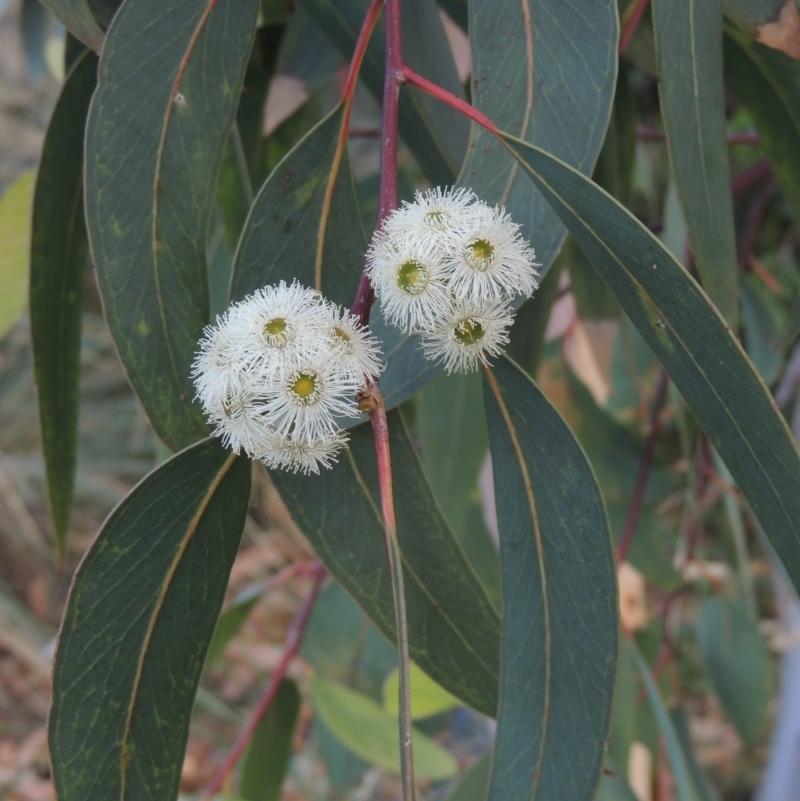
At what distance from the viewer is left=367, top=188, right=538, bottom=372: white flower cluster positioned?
0.44 meters

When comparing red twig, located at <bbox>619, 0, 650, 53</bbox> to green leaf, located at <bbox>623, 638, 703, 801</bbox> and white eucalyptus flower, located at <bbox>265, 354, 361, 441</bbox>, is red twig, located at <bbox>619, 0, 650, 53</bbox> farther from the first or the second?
green leaf, located at <bbox>623, 638, 703, 801</bbox>

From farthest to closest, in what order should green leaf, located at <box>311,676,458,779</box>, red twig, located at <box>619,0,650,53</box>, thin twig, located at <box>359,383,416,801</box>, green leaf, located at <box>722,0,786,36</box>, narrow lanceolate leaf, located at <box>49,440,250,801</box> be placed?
green leaf, located at <box>311,676,458,779</box> → red twig, located at <box>619,0,650,53</box> → green leaf, located at <box>722,0,786,36</box> → narrow lanceolate leaf, located at <box>49,440,250,801</box> → thin twig, located at <box>359,383,416,801</box>

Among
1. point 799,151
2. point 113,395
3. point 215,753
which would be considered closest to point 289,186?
point 799,151

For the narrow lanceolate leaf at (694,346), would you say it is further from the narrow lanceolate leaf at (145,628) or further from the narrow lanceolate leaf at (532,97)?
the narrow lanceolate leaf at (145,628)

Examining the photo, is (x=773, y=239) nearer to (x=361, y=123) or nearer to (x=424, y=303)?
(x=361, y=123)

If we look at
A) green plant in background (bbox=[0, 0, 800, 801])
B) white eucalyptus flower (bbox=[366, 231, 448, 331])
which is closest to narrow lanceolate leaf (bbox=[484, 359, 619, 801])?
green plant in background (bbox=[0, 0, 800, 801])

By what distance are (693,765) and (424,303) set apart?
1018 millimetres

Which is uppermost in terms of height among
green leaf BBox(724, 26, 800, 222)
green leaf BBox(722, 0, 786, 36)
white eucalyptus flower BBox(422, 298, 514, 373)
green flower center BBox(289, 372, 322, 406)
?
green leaf BBox(724, 26, 800, 222)

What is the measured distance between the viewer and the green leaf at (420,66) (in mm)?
676

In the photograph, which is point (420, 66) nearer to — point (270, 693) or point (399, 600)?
point (399, 600)

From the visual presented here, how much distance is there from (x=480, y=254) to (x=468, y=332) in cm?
4

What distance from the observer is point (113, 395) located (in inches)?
162

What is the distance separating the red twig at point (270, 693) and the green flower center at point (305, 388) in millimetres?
572

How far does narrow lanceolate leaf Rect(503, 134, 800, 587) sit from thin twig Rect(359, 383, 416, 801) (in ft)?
0.48
